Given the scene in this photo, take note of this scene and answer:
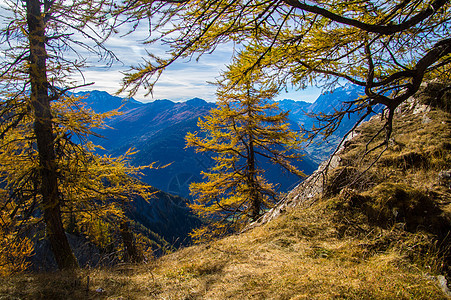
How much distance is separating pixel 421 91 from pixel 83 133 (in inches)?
438

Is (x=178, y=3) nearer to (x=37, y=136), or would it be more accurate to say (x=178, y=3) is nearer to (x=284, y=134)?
(x=37, y=136)

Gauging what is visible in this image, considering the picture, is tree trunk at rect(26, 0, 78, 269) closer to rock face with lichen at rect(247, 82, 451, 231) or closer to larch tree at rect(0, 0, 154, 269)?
larch tree at rect(0, 0, 154, 269)

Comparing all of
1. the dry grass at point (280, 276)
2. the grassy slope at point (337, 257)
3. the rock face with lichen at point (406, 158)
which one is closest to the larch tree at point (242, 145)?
the rock face with lichen at point (406, 158)

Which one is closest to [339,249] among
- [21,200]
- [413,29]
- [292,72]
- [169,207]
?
[292,72]

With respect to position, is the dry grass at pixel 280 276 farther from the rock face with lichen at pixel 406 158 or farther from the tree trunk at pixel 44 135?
the tree trunk at pixel 44 135

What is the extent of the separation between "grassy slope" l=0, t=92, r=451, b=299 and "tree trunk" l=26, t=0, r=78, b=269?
294cm

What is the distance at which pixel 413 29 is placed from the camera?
160 inches

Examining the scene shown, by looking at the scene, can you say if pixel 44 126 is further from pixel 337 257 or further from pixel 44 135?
pixel 337 257

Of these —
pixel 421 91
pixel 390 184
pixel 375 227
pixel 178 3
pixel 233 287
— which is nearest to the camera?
pixel 178 3

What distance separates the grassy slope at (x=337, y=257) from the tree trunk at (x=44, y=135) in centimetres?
294

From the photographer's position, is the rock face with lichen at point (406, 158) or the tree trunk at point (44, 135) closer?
the rock face with lichen at point (406, 158)

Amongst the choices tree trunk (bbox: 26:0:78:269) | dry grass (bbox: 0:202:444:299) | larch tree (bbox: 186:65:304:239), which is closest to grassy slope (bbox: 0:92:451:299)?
dry grass (bbox: 0:202:444:299)

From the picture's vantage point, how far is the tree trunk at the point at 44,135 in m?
5.87

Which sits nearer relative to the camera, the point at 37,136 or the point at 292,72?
the point at 292,72
